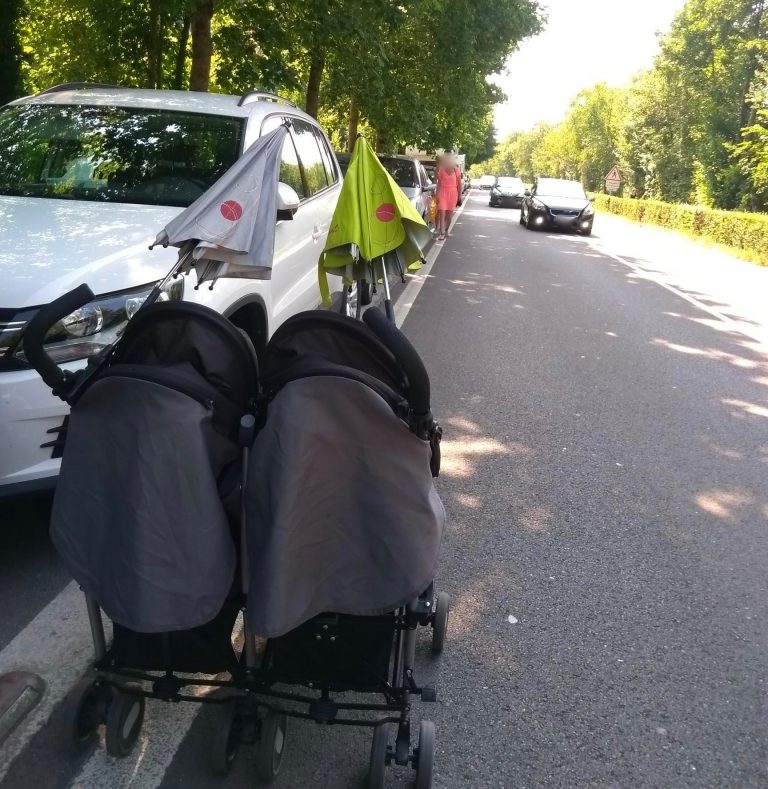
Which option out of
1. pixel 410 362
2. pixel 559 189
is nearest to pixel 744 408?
pixel 410 362

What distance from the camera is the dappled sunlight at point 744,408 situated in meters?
6.88

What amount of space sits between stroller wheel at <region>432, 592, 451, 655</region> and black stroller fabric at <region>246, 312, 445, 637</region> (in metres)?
1.04

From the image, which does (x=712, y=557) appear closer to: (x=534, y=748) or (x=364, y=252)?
(x=534, y=748)

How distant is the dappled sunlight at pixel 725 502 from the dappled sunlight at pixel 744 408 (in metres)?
1.88

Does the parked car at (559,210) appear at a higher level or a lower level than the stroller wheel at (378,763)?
higher

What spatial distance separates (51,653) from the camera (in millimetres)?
3086

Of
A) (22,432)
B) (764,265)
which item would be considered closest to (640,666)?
(22,432)

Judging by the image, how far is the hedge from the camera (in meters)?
20.5

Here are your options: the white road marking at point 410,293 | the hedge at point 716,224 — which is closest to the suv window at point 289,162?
the white road marking at point 410,293

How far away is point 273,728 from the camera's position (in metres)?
2.48

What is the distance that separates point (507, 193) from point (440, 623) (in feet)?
130

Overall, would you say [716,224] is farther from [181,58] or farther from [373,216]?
[373,216]

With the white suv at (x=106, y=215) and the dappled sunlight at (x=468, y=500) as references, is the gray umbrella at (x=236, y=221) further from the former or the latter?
the dappled sunlight at (x=468, y=500)

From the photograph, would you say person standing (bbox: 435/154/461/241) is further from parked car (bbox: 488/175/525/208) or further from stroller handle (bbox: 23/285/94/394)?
parked car (bbox: 488/175/525/208)
